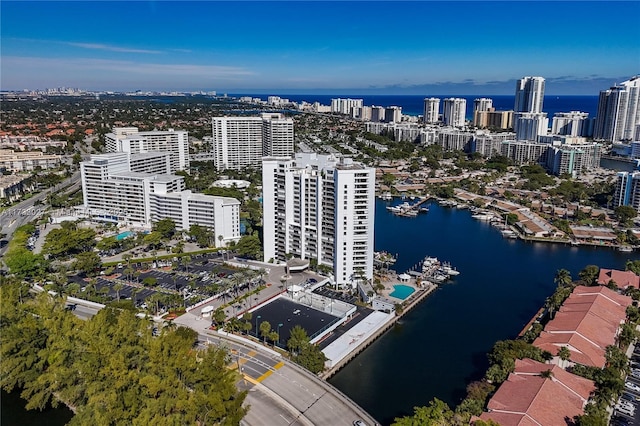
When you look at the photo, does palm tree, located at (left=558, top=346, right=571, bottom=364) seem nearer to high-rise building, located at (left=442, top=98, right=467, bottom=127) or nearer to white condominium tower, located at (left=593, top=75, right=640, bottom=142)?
white condominium tower, located at (left=593, top=75, right=640, bottom=142)

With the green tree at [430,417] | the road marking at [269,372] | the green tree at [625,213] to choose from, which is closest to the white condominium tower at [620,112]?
the green tree at [625,213]

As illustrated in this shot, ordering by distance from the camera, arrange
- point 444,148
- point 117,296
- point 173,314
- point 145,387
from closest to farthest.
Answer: point 145,387, point 173,314, point 117,296, point 444,148

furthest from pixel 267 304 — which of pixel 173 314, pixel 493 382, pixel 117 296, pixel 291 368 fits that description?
pixel 493 382

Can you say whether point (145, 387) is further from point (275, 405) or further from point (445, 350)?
point (445, 350)

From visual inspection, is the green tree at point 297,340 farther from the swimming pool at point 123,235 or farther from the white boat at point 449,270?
the swimming pool at point 123,235

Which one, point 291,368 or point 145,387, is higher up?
point 145,387
